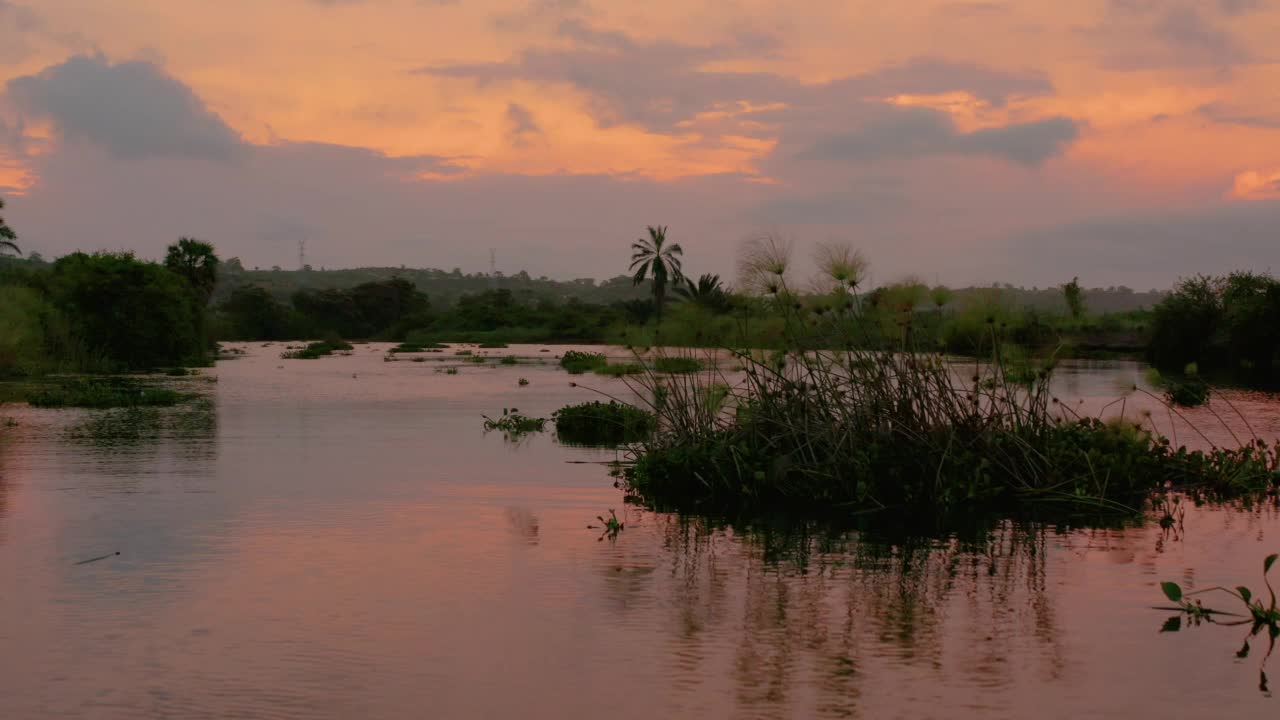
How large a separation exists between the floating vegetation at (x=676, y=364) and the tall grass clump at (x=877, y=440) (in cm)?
32

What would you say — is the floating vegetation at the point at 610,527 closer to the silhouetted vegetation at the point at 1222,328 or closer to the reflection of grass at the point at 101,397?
the reflection of grass at the point at 101,397

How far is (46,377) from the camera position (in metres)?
43.3

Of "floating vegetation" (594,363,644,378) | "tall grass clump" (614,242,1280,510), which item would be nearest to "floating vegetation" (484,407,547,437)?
"floating vegetation" (594,363,644,378)

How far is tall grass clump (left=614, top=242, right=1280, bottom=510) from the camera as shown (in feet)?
47.2

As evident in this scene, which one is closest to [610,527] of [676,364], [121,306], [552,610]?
[552,610]

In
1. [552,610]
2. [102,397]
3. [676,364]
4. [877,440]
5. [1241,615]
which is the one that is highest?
[676,364]

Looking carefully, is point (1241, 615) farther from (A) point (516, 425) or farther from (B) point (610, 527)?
(A) point (516, 425)

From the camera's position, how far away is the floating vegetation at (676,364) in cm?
1598

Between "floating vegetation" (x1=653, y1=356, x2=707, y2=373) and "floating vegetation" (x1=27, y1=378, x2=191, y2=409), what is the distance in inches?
764

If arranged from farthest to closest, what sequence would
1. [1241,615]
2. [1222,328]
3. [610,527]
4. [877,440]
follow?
[1222,328] → [877,440] → [610,527] → [1241,615]

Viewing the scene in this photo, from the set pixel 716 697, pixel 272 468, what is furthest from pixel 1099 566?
pixel 272 468

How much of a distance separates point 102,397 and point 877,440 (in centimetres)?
2413

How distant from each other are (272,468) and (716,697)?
12.8 m

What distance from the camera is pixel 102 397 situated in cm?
3169
